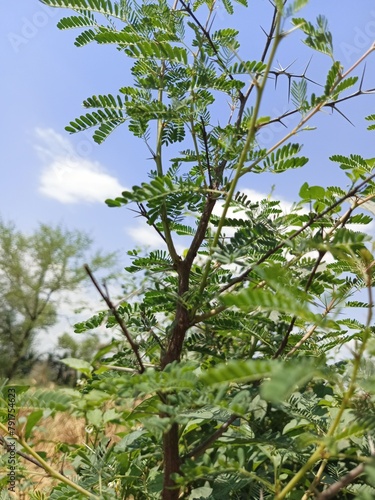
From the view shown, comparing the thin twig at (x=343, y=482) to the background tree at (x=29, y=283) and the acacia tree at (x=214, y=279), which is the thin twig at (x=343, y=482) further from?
the background tree at (x=29, y=283)

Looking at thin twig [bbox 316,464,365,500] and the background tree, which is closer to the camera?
thin twig [bbox 316,464,365,500]

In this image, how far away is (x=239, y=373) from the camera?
0.42 metres

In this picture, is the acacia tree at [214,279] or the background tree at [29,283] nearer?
the acacia tree at [214,279]

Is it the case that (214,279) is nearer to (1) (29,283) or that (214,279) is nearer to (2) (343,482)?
(2) (343,482)

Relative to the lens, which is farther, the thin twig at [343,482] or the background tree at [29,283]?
the background tree at [29,283]

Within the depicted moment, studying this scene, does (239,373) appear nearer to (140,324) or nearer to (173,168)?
(140,324)

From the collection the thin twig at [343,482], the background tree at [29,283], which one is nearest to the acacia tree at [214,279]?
the thin twig at [343,482]

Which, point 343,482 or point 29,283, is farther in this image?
point 29,283

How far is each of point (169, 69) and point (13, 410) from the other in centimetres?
63

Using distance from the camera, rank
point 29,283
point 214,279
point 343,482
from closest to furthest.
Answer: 1. point 343,482
2. point 214,279
3. point 29,283

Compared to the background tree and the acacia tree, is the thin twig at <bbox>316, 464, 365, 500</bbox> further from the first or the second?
the background tree

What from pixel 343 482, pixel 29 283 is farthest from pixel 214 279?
pixel 29 283

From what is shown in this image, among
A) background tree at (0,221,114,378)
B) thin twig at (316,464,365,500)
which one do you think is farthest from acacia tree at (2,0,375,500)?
background tree at (0,221,114,378)

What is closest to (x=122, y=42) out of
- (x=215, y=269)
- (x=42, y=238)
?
(x=215, y=269)
